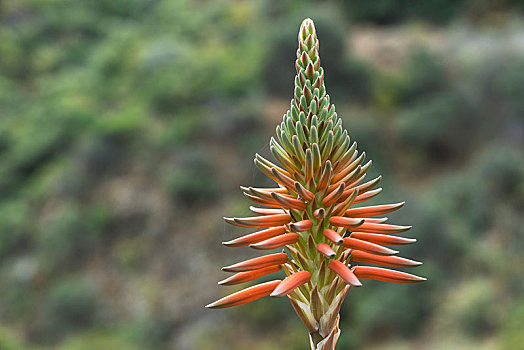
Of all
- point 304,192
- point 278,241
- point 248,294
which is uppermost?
point 304,192

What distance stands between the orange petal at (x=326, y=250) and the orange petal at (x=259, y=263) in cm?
11

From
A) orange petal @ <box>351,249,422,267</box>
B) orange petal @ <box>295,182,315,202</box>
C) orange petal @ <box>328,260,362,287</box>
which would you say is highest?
orange petal @ <box>295,182,315,202</box>

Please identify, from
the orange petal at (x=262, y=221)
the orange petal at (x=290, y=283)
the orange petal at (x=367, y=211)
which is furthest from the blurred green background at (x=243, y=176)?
the orange petal at (x=290, y=283)

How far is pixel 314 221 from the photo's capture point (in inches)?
53.0

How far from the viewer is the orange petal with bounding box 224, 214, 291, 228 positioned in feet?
4.14

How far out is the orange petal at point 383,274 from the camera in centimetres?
124

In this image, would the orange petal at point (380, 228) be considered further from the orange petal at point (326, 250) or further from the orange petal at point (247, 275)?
the orange petal at point (247, 275)

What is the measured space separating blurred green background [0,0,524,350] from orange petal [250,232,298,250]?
44.3 feet

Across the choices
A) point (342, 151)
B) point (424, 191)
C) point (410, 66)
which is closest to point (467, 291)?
point (424, 191)

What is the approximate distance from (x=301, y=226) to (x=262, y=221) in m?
0.13

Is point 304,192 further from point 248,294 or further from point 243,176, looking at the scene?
point 243,176

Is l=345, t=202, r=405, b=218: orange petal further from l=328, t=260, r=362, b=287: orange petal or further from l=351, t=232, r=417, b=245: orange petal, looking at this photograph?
l=328, t=260, r=362, b=287: orange petal

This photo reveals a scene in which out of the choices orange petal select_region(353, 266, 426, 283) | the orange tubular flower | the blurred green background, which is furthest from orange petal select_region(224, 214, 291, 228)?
the blurred green background

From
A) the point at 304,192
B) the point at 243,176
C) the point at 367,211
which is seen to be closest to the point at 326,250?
the point at 304,192
